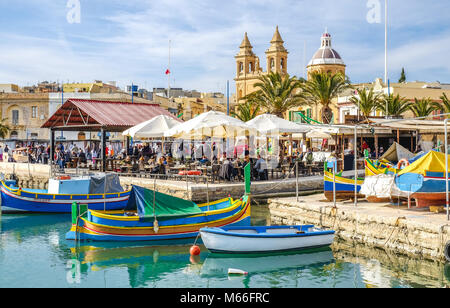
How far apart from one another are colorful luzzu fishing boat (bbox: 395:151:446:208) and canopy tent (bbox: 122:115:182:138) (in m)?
12.6

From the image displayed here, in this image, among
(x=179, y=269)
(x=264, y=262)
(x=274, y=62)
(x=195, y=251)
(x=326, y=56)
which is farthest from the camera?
(x=274, y=62)

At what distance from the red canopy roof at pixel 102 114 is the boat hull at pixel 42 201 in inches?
263

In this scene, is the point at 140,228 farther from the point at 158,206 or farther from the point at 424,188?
the point at 424,188

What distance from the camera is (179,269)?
13.4 metres

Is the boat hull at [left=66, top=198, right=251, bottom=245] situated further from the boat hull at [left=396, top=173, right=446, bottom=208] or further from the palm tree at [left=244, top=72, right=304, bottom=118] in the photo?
the palm tree at [left=244, top=72, right=304, bottom=118]

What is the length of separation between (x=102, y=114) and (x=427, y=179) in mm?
19732

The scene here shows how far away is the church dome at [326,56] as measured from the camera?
69875mm

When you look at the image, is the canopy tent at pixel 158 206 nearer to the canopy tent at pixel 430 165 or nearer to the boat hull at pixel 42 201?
the boat hull at pixel 42 201

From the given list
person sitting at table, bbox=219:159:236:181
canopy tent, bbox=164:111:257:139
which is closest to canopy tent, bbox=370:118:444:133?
canopy tent, bbox=164:111:257:139

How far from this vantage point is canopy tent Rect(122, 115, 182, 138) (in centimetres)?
2439

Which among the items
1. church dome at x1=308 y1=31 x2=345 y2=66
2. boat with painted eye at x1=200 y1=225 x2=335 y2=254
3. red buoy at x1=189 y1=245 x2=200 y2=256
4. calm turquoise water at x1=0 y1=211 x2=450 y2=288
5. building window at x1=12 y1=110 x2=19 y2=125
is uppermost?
church dome at x1=308 y1=31 x2=345 y2=66

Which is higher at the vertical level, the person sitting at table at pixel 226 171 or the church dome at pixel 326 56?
the church dome at pixel 326 56

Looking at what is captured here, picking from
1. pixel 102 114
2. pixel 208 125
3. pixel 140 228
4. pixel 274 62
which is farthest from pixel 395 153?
pixel 274 62

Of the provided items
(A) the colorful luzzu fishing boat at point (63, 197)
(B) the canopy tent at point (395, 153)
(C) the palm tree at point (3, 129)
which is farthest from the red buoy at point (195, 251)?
(C) the palm tree at point (3, 129)
